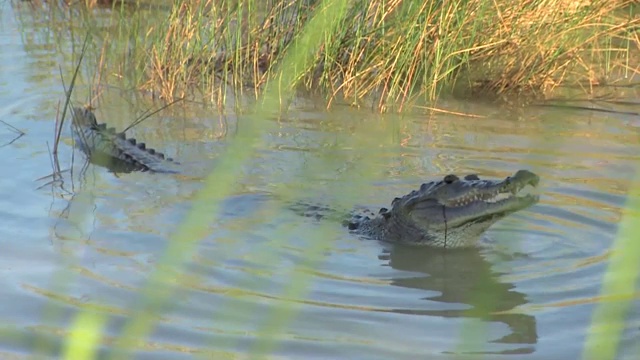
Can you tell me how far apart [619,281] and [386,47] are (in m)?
6.23

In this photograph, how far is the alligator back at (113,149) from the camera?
7059mm

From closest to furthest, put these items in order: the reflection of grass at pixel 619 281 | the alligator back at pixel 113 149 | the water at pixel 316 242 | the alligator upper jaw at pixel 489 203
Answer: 1. the reflection of grass at pixel 619 281
2. the water at pixel 316 242
3. the alligator upper jaw at pixel 489 203
4. the alligator back at pixel 113 149

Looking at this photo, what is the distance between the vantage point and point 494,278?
5176mm

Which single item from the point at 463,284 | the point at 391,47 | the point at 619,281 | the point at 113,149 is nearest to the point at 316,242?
the point at 619,281

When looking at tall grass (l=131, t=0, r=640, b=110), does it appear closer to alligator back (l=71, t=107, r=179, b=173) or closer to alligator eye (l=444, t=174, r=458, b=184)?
alligator back (l=71, t=107, r=179, b=173)

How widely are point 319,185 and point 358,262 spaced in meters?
1.33

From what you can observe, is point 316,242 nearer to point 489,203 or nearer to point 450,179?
point 489,203

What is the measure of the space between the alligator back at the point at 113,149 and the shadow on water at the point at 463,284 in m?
1.95

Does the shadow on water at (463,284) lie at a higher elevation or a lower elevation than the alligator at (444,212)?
lower

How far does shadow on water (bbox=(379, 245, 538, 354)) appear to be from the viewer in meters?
4.36

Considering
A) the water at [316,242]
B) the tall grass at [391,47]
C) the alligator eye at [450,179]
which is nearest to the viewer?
the water at [316,242]

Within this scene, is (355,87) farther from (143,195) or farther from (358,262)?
(358,262)

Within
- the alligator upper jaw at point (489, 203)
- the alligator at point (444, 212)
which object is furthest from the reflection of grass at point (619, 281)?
the alligator at point (444, 212)

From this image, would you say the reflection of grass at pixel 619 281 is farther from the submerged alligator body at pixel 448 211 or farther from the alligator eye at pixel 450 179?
the alligator eye at pixel 450 179
